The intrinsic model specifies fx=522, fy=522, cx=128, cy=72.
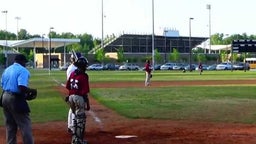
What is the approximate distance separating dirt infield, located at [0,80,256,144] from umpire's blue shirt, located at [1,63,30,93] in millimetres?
2705

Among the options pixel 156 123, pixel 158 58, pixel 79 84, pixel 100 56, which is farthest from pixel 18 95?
pixel 158 58

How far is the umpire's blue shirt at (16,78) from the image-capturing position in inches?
386

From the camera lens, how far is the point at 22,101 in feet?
32.6

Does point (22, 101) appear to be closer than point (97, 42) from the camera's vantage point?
Yes

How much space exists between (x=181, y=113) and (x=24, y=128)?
904 centimetres

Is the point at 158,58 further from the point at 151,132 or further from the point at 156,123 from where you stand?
the point at 151,132

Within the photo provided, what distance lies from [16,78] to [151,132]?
4.69m

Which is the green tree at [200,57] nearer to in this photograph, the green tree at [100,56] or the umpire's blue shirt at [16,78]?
the green tree at [100,56]

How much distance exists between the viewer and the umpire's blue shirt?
9.80 meters

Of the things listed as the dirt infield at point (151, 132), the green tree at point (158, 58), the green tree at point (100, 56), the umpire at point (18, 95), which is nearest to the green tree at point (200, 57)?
the green tree at point (158, 58)

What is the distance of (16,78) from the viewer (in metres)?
9.88

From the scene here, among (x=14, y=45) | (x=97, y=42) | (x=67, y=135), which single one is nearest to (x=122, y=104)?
(x=67, y=135)

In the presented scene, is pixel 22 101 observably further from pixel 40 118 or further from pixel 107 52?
pixel 107 52

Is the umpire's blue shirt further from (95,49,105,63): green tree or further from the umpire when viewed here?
(95,49,105,63): green tree
